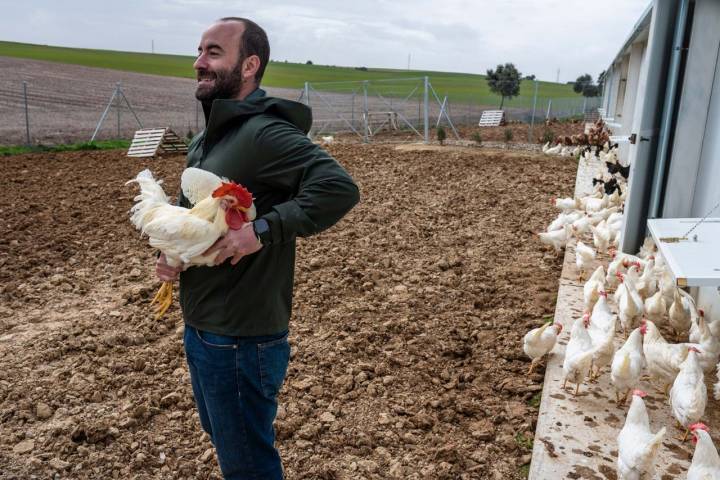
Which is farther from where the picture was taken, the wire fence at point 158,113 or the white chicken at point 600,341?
the wire fence at point 158,113

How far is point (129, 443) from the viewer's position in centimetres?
320

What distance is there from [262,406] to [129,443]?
150 centimetres

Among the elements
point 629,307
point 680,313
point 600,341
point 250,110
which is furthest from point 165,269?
point 680,313

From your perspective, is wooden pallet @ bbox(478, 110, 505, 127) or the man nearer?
the man

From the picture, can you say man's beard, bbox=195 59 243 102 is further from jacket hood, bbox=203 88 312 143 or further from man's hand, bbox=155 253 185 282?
man's hand, bbox=155 253 185 282

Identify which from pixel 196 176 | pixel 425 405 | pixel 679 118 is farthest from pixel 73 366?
pixel 679 118

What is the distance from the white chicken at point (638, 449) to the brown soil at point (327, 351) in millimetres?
520

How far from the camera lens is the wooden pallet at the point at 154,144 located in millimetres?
13906

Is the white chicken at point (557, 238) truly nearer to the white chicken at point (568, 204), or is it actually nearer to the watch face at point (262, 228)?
the white chicken at point (568, 204)

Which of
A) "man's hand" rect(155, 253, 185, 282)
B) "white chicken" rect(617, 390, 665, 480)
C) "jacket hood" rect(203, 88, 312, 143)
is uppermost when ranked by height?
"jacket hood" rect(203, 88, 312, 143)

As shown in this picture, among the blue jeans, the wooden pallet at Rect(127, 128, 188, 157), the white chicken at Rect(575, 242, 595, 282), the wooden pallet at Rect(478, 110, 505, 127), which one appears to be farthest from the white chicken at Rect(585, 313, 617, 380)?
the wooden pallet at Rect(478, 110, 505, 127)

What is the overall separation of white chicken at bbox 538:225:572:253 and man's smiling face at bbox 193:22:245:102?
493cm

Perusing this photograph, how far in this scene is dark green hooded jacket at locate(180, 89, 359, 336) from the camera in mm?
1891

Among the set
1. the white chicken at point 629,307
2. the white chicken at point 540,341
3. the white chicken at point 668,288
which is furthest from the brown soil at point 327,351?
the white chicken at point 668,288
